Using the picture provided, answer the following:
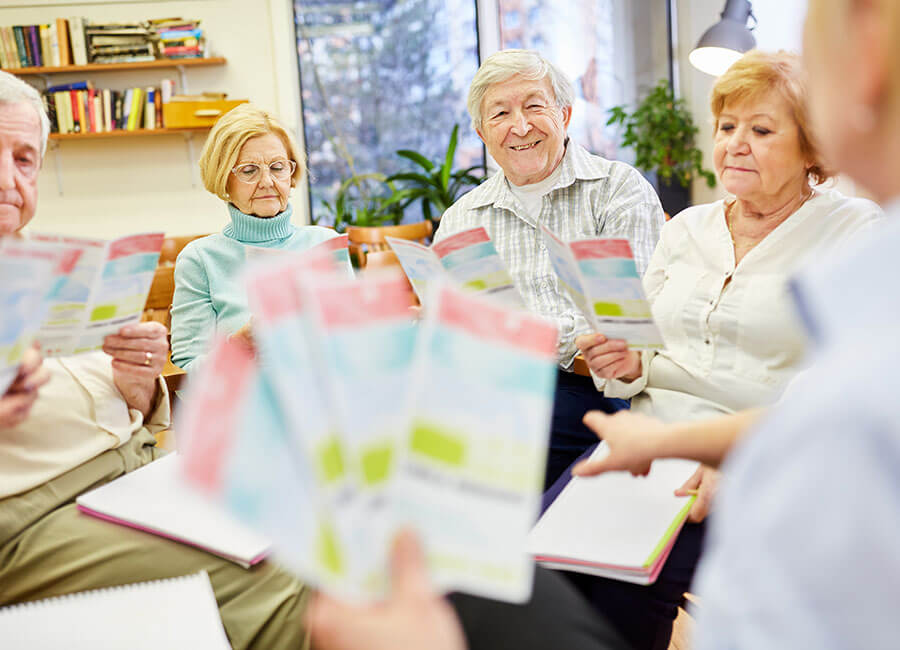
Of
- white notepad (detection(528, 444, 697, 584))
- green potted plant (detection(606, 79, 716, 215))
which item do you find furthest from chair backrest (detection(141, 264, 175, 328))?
green potted plant (detection(606, 79, 716, 215))

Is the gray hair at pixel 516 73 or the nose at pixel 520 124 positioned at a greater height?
the gray hair at pixel 516 73

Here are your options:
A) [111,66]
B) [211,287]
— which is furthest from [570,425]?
[111,66]

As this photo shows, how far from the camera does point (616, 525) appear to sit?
1.18 m

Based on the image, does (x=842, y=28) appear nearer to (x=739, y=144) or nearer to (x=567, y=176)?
(x=739, y=144)

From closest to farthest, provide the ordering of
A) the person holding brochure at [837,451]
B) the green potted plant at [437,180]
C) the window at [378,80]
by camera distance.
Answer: the person holding brochure at [837,451]
the green potted plant at [437,180]
the window at [378,80]

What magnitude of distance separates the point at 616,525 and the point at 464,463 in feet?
2.27

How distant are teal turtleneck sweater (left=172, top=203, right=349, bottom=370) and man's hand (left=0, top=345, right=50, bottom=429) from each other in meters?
0.96

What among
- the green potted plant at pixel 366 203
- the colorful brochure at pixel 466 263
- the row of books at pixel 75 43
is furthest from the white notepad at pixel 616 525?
the row of books at pixel 75 43

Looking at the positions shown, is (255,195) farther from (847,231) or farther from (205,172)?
(847,231)

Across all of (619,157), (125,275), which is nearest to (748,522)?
(125,275)

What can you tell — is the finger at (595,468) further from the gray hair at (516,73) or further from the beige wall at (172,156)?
the beige wall at (172,156)

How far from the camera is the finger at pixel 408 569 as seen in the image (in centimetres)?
55

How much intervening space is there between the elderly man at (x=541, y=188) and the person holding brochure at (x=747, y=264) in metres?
0.40

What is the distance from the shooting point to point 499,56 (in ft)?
6.95
